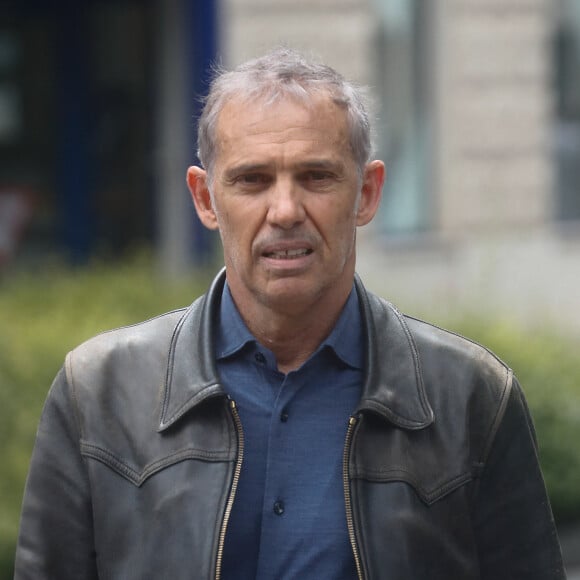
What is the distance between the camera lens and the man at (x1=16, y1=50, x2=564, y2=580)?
272 centimetres

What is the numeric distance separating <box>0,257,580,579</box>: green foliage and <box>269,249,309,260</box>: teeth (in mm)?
3812

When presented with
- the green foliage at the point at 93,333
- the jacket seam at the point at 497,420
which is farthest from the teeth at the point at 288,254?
the green foliage at the point at 93,333

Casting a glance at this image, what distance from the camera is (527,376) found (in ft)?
26.6

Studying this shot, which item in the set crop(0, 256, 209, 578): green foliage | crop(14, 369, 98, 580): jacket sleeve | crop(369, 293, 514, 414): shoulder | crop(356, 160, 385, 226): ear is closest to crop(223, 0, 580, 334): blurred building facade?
crop(0, 256, 209, 578): green foliage

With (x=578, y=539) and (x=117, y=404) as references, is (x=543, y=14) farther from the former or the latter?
(x=117, y=404)

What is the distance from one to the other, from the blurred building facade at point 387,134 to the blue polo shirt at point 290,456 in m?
8.30

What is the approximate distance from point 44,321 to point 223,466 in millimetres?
5176

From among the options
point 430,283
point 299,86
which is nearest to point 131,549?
point 299,86

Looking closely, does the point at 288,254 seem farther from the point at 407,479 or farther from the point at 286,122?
the point at 407,479

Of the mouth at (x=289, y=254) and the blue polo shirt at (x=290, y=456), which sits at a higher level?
the mouth at (x=289, y=254)

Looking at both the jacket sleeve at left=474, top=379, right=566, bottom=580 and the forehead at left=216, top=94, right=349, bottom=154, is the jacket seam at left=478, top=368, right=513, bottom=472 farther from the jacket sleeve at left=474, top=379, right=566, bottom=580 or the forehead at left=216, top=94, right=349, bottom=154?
the forehead at left=216, top=94, right=349, bottom=154

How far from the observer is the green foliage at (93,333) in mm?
6488

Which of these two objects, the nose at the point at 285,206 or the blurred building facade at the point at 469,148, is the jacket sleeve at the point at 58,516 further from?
the blurred building facade at the point at 469,148

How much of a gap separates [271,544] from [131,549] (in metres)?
0.25
